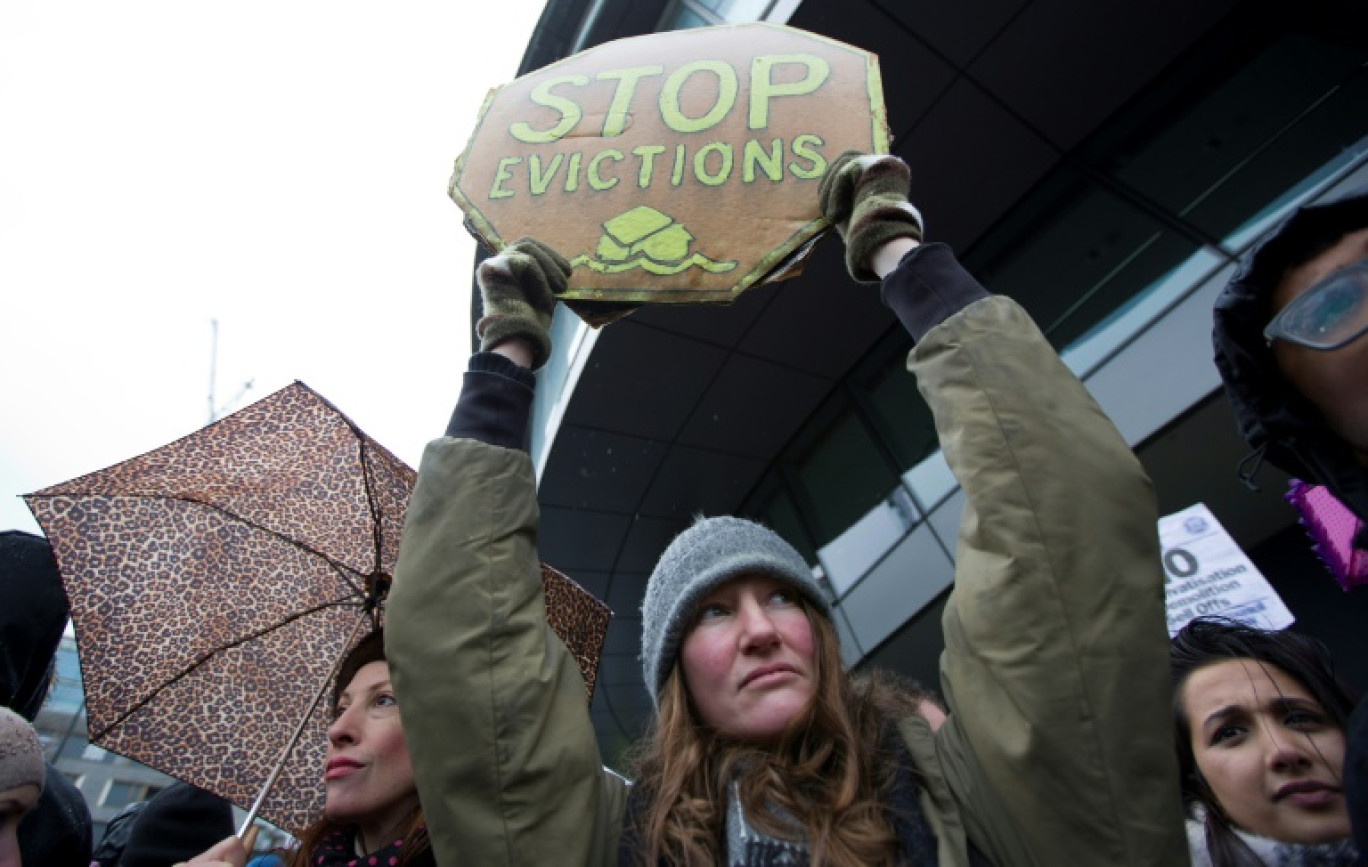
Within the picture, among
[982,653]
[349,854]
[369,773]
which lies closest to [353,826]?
[349,854]

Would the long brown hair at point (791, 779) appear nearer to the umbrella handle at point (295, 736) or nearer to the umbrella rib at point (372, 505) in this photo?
the umbrella handle at point (295, 736)

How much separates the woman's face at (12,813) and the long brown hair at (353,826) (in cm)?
52

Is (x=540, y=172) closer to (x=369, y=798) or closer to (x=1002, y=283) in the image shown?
(x=369, y=798)

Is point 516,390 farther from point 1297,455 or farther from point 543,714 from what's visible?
point 1297,455

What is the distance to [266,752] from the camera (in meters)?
1.97

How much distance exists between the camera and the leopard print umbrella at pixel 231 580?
72.3 inches

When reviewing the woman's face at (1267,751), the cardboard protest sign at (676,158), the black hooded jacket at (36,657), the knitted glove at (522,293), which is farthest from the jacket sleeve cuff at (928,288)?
the black hooded jacket at (36,657)

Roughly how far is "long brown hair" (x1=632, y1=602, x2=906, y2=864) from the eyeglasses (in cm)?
88

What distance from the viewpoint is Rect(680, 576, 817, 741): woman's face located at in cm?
130

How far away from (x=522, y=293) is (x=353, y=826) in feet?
4.14

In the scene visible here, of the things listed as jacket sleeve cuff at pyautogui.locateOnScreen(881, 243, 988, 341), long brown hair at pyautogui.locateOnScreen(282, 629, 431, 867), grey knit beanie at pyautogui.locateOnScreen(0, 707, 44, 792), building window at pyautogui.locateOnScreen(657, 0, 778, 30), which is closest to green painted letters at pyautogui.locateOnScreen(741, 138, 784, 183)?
jacket sleeve cuff at pyautogui.locateOnScreen(881, 243, 988, 341)

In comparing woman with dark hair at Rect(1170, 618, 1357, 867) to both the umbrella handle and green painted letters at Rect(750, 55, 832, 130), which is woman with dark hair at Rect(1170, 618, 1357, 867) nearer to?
green painted letters at Rect(750, 55, 832, 130)

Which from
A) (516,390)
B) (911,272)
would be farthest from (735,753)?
(911,272)

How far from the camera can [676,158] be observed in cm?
169
